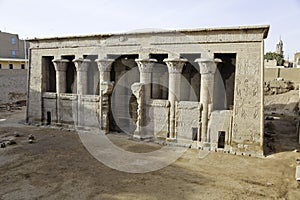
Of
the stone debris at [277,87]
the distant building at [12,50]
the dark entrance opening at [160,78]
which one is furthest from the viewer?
the distant building at [12,50]

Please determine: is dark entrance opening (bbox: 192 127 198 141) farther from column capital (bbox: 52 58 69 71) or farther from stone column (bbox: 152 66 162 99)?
column capital (bbox: 52 58 69 71)

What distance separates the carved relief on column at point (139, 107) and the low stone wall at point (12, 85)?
18.7 meters

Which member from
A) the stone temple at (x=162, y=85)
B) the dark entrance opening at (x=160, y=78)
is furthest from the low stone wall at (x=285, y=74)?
the dark entrance opening at (x=160, y=78)

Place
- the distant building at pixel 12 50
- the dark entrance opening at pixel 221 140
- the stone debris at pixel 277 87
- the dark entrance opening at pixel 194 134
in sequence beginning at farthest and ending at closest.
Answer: the distant building at pixel 12 50 → the stone debris at pixel 277 87 → the dark entrance opening at pixel 194 134 → the dark entrance opening at pixel 221 140

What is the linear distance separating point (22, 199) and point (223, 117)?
9.73 m

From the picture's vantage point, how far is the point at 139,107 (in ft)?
A: 49.9

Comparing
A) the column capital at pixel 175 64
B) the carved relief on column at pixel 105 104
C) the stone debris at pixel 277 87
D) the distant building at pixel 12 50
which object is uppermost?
the distant building at pixel 12 50

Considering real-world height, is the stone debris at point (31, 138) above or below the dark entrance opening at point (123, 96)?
below

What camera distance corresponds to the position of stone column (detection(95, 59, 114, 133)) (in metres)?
16.3

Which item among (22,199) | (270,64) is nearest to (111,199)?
(22,199)

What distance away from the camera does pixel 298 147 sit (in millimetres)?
13977

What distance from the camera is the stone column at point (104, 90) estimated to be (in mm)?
16328

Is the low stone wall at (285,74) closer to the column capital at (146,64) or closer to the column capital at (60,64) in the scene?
the column capital at (146,64)

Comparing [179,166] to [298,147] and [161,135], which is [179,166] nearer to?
[161,135]
